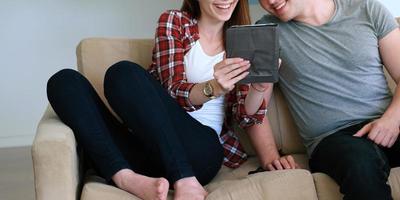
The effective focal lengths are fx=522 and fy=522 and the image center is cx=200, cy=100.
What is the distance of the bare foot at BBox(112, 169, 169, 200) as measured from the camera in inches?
46.9

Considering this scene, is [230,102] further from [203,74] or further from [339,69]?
[339,69]

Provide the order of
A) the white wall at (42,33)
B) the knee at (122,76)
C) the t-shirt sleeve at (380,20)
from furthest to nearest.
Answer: the white wall at (42,33) < the t-shirt sleeve at (380,20) < the knee at (122,76)

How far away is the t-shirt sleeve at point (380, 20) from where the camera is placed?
1.48 metres

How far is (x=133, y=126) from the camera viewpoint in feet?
4.18

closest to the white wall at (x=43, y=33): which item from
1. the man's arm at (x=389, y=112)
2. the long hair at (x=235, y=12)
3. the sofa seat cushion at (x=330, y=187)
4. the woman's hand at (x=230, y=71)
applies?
the long hair at (x=235, y=12)

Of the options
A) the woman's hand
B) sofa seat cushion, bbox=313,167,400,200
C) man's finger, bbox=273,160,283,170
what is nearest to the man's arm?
sofa seat cushion, bbox=313,167,400,200

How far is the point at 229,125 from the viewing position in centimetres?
161

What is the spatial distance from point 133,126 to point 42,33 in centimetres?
177

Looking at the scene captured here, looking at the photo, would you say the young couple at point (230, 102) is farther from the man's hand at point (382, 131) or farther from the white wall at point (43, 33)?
the white wall at point (43, 33)

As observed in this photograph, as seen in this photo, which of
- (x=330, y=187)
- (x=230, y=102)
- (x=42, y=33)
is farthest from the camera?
(x=42, y=33)

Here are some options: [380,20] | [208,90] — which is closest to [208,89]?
[208,90]

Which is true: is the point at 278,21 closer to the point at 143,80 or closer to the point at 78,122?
the point at 143,80

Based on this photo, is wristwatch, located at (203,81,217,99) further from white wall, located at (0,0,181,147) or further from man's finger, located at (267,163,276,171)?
white wall, located at (0,0,181,147)

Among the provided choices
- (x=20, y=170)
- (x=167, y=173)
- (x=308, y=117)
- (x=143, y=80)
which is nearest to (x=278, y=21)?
(x=308, y=117)
